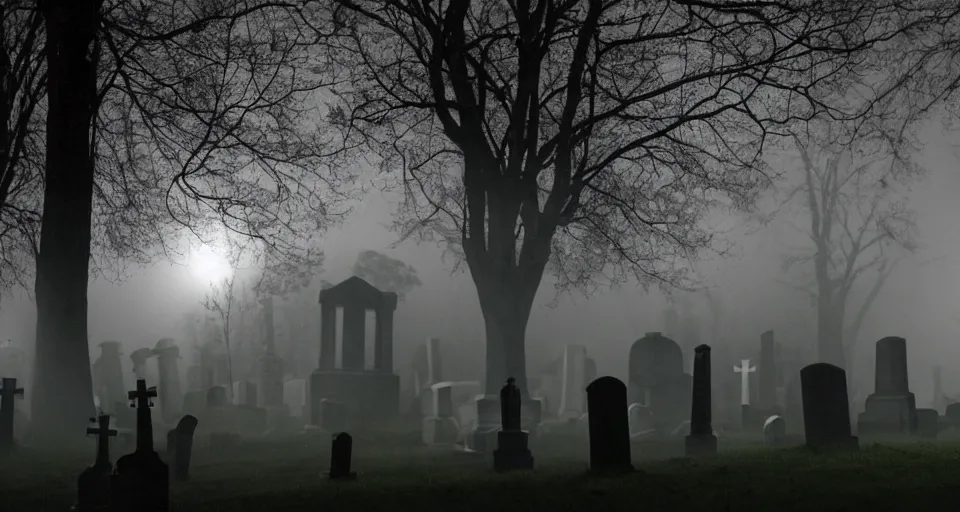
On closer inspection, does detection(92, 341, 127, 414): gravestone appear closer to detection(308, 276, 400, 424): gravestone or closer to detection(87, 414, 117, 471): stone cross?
detection(308, 276, 400, 424): gravestone

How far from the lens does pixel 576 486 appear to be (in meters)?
8.50

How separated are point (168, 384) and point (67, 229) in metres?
12.6

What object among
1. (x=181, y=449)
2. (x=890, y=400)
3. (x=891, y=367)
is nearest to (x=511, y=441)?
(x=181, y=449)

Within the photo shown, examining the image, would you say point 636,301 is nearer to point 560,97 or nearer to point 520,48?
point 560,97

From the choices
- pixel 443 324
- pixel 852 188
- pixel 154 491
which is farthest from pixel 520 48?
pixel 443 324

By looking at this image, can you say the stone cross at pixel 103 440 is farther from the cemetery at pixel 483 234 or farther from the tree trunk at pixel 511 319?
the tree trunk at pixel 511 319

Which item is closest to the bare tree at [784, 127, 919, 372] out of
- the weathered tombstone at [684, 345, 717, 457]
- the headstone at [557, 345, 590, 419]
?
the headstone at [557, 345, 590, 419]

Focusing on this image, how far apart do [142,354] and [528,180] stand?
17298 millimetres

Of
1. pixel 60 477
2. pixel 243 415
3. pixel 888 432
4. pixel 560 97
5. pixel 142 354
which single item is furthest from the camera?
pixel 142 354

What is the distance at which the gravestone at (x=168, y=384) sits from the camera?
83.7 ft

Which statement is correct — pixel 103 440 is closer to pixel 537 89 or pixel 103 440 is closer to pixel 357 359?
pixel 537 89

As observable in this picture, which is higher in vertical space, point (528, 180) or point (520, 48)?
point (520, 48)

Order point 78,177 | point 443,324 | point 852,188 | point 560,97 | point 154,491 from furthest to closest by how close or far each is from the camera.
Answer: point 443,324 < point 852,188 < point 560,97 < point 78,177 < point 154,491

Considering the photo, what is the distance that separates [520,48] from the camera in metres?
15.6
